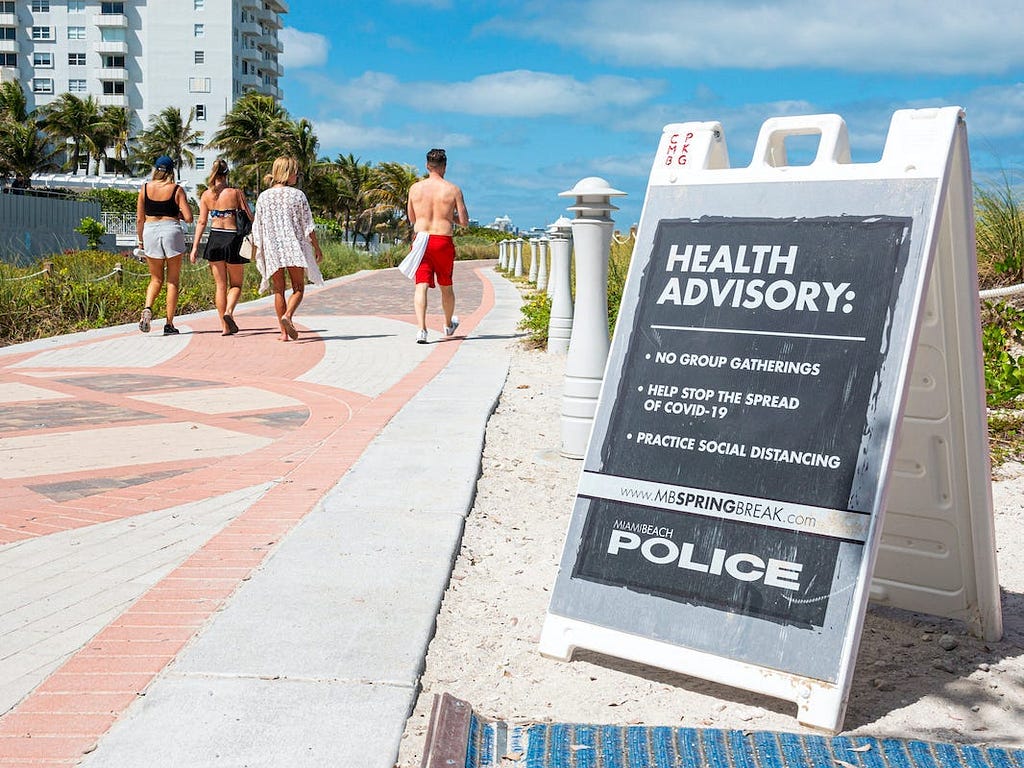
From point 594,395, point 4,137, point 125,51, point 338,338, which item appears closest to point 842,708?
point 594,395

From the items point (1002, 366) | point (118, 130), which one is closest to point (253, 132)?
point (118, 130)

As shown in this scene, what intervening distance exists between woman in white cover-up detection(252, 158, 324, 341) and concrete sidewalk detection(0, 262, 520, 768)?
2.01 m

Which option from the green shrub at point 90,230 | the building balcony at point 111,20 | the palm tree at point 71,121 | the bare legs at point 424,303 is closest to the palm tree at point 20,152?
the palm tree at point 71,121

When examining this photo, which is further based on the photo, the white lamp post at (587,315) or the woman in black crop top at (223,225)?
the woman in black crop top at (223,225)

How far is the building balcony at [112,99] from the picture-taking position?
10169cm

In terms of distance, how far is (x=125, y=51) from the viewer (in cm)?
10162

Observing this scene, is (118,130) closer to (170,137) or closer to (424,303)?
(170,137)

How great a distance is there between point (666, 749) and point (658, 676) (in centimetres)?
47

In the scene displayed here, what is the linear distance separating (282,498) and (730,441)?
2528 mm

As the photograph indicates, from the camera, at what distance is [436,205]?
10117 mm

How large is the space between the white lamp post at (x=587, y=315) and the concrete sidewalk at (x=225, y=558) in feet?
1.89

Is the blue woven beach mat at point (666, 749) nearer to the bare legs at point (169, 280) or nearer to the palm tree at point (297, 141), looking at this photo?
the bare legs at point (169, 280)

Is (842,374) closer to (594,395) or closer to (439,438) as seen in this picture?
(594,395)

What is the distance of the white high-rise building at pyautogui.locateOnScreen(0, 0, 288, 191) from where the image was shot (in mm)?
100562
